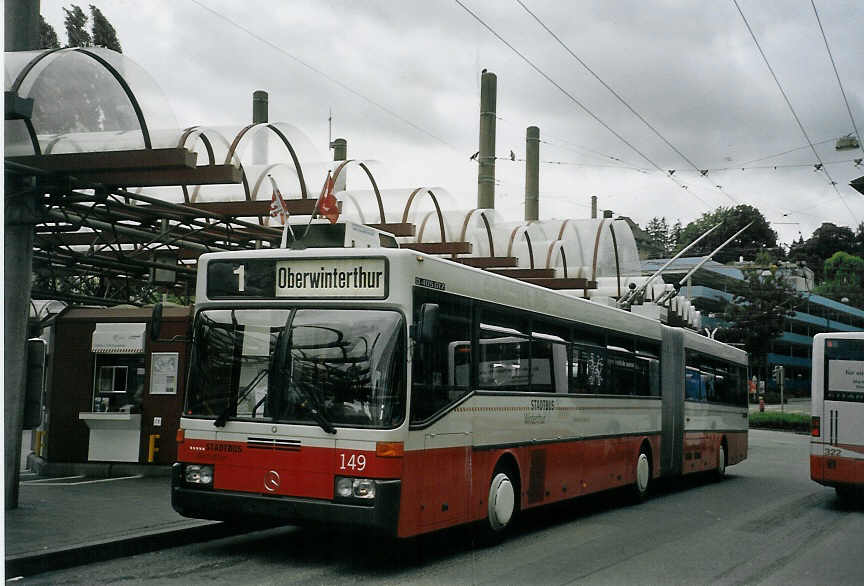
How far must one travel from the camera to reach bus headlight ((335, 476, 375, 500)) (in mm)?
8516

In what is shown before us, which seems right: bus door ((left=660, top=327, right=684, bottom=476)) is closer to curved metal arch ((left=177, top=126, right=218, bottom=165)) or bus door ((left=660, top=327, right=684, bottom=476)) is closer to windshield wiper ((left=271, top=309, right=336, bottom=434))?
curved metal arch ((left=177, top=126, right=218, bottom=165))

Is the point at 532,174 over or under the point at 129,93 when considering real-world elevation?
over

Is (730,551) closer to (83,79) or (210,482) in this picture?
(210,482)

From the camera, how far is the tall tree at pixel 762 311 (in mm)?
53000

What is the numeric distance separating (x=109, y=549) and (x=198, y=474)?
3.42 feet

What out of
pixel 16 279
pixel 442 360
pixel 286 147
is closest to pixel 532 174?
pixel 286 147

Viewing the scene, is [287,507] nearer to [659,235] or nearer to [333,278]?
[333,278]

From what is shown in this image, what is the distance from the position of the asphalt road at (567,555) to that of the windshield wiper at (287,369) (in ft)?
4.92

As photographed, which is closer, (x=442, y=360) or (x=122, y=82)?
(x=442, y=360)

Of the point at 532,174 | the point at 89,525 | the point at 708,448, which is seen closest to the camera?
the point at 89,525

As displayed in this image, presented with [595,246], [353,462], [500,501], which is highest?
[595,246]

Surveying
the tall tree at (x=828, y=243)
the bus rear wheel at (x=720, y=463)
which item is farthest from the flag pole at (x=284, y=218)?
the tall tree at (x=828, y=243)

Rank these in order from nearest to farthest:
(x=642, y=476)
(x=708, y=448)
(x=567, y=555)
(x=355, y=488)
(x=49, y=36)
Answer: (x=355, y=488) → (x=567, y=555) → (x=642, y=476) → (x=708, y=448) → (x=49, y=36)

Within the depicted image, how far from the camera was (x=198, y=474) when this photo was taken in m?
9.23
